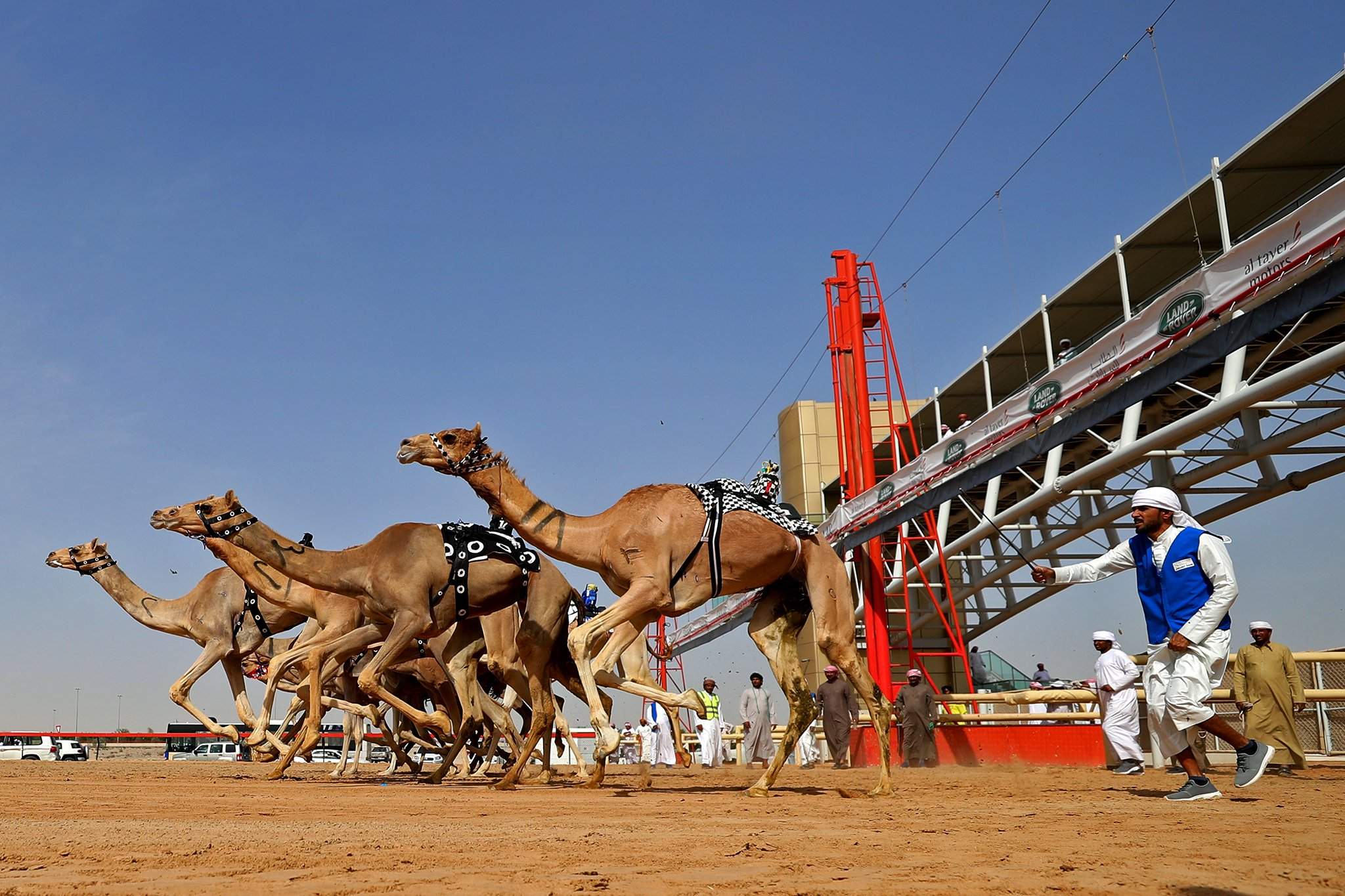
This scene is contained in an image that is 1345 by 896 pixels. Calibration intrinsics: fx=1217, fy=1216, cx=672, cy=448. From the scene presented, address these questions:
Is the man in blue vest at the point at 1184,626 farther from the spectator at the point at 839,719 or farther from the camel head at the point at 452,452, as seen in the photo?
the spectator at the point at 839,719

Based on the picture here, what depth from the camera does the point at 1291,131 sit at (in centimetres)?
2128

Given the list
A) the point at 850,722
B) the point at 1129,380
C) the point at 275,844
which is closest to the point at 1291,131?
the point at 1129,380

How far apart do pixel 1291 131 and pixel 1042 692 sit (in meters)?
10.9

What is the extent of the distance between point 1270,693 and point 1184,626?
6.99 meters

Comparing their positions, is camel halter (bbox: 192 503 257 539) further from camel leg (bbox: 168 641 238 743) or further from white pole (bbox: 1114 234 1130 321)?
white pole (bbox: 1114 234 1130 321)

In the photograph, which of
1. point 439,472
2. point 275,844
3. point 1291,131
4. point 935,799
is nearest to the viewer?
point 275,844

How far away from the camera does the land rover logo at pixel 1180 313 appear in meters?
16.9

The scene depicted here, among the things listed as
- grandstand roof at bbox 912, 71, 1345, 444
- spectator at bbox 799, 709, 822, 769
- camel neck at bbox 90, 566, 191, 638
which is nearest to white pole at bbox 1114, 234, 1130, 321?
grandstand roof at bbox 912, 71, 1345, 444

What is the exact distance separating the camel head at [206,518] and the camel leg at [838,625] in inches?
288

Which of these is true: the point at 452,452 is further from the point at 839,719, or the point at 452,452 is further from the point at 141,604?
the point at 839,719

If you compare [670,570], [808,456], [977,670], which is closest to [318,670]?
[670,570]

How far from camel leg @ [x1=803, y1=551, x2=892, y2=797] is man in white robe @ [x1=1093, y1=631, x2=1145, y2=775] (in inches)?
231

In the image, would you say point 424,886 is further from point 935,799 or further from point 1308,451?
point 1308,451

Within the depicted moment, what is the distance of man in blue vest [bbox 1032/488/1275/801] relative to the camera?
893 centimetres
